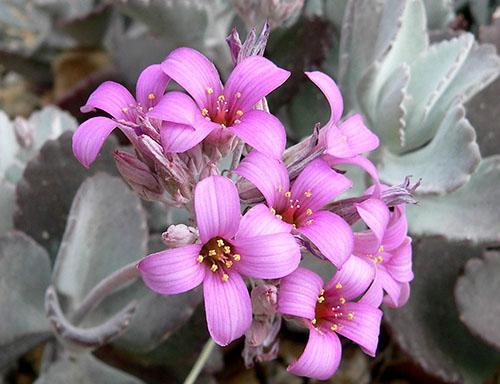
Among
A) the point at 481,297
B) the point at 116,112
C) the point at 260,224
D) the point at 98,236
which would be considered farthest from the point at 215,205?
the point at 481,297

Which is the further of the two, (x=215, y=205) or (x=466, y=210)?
(x=466, y=210)

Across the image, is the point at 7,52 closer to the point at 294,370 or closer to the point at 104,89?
the point at 104,89

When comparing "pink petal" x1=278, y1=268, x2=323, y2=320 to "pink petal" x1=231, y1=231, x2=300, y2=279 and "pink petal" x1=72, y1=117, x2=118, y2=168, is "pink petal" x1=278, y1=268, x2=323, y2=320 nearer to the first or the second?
"pink petal" x1=231, y1=231, x2=300, y2=279

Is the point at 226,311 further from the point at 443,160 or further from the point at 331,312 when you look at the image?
the point at 443,160

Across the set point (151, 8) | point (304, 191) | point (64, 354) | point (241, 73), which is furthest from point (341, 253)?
point (151, 8)

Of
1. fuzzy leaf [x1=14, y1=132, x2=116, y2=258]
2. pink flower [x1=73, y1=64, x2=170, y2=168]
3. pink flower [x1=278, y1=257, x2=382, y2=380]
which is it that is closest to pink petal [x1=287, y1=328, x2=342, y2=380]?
pink flower [x1=278, y1=257, x2=382, y2=380]
